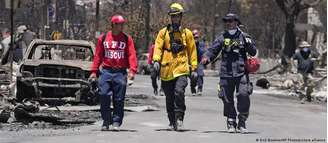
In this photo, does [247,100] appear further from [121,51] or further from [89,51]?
[89,51]

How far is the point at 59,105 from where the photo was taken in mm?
16516

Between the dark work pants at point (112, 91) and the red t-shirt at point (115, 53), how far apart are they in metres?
0.12

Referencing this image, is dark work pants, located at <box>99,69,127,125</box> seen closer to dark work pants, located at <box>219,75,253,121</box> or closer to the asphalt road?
the asphalt road

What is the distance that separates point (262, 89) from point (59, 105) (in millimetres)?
14781

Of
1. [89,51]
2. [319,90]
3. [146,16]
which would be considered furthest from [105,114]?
[146,16]

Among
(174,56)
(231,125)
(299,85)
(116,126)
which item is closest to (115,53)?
(174,56)

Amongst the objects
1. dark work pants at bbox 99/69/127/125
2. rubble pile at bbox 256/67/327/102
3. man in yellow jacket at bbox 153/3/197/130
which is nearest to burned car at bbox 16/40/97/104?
dark work pants at bbox 99/69/127/125

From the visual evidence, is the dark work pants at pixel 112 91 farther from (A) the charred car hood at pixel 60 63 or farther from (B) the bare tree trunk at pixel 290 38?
(B) the bare tree trunk at pixel 290 38

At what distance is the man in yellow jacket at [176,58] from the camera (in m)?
12.0

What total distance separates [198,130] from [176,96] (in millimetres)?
820

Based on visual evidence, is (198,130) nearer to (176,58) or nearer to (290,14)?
(176,58)

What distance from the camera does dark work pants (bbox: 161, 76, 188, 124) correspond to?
12055 mm

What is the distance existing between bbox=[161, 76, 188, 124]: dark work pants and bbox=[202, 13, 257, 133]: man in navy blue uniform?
0.46 m

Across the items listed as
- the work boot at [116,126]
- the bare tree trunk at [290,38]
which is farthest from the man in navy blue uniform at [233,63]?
the bare tree trunk at [290,38]
